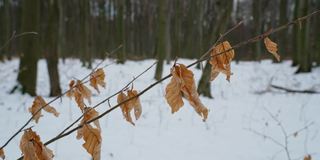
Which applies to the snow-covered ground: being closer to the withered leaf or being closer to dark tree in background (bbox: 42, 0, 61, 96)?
dark tree in background (bbox: 42, 0, 61, 96)

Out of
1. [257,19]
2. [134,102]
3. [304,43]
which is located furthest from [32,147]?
[257,19]

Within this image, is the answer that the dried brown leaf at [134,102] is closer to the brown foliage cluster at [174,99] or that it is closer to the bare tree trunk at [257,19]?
the brown foliage cluster at [174,99]

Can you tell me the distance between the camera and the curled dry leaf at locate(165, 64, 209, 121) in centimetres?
85

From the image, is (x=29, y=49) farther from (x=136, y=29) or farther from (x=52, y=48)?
(x=136, y=29)

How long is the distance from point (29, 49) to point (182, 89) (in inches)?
247

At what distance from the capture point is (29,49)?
6.39 metres

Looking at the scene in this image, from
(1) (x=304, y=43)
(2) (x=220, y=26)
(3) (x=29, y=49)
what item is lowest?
(1) (x=304, y=43)

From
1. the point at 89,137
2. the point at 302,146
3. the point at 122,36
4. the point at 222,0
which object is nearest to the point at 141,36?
the point at 122,36

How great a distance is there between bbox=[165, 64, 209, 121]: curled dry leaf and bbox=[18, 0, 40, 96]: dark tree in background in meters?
6.15

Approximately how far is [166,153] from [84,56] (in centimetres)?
1337

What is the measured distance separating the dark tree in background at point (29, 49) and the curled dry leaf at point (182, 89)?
615cm

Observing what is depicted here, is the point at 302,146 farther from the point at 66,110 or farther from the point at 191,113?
the point at 66,110

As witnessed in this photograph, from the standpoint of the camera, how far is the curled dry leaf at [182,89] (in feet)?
2.77

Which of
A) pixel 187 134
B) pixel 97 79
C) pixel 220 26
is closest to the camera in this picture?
pixel 97 79
